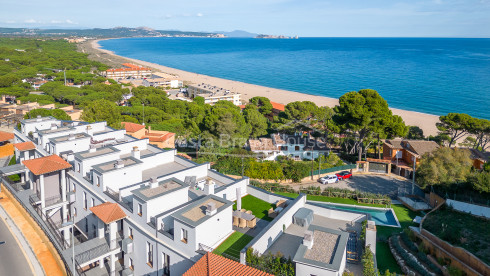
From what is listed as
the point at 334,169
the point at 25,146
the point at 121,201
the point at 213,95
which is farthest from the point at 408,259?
the point at 213,95

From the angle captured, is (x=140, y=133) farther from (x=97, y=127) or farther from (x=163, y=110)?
(x=163, y=110)

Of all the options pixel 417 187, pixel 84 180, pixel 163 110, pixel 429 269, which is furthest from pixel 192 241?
pixel 163 110

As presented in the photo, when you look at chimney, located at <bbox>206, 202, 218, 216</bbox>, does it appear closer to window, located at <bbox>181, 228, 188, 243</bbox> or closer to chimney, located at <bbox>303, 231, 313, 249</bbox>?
window, located at <bbox>181, 228, 188, 243</bbox>

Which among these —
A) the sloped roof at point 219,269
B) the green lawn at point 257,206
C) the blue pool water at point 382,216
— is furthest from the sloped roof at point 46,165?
the blue pool water at point 382,216

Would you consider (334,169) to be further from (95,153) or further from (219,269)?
(219,269)

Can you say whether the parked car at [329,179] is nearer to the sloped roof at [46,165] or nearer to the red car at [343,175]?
the red car at [343,175]

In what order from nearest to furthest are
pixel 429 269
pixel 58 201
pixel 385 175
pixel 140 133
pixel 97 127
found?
pixel 429 269 < pixel 58 201 < pixel 97 127 < pixel 385 175 < pixel 140 133
